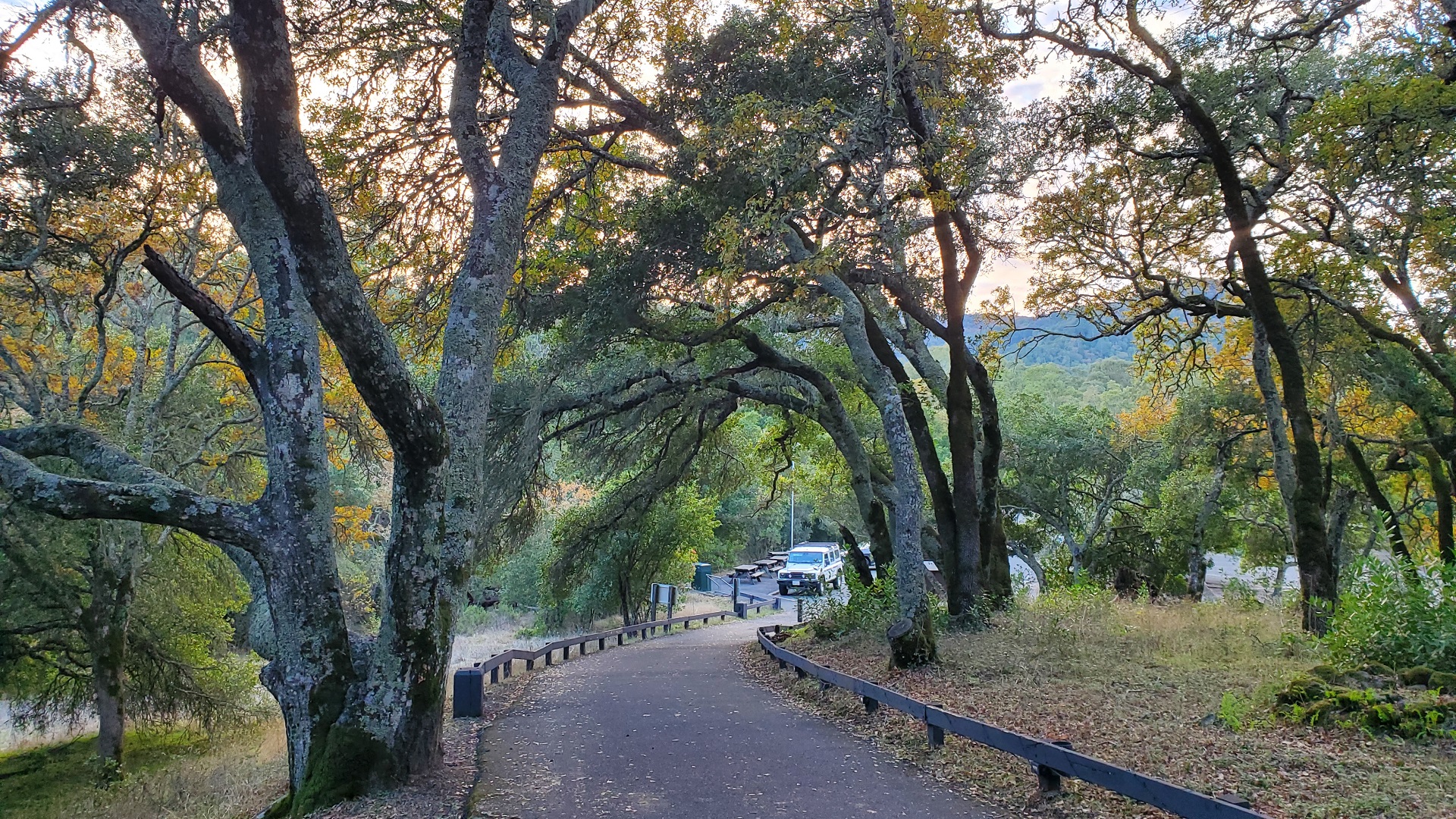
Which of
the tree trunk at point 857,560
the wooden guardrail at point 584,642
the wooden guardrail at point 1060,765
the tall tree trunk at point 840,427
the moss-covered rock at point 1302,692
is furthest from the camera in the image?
the tree trunk at point 857,560

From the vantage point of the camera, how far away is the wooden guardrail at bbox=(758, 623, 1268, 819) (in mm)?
4527

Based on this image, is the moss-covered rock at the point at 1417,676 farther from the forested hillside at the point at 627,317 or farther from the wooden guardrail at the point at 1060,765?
the wooden guardrail at the point at 1060,765

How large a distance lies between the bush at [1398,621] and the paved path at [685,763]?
15.4ft

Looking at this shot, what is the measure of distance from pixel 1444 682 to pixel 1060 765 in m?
3.86

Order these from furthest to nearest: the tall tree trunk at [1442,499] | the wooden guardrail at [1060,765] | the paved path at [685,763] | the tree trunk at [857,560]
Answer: the tree trunk at [857,560]
the tall tree trunk at [1442,499]
the paved path at [685,763]
the wooden guardrail at [1060,765]

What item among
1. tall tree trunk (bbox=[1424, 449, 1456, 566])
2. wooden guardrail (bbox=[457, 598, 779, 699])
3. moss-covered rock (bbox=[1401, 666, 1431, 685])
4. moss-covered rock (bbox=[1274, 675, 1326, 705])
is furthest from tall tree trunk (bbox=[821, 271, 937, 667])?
tall tree trunk (bbox=[1424, 449, 1456, 566])

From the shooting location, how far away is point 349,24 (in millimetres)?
9562

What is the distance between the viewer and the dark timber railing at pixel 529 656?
33.8ft

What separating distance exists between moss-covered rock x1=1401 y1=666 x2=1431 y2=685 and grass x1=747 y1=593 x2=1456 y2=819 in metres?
0.98

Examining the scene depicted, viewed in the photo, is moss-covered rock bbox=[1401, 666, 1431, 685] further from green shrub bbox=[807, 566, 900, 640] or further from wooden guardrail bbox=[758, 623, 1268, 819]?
green shrub bbox=[807, 566, 900, 640]

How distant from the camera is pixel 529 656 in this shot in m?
14.3

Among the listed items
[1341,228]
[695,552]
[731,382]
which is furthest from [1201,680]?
[695,552]

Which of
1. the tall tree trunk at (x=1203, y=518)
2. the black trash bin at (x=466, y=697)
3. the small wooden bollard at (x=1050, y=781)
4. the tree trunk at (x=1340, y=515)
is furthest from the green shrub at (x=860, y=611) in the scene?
the tree trunk at (x=1340, y=515)

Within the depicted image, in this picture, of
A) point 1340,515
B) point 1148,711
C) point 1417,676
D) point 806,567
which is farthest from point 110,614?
point 806,567
